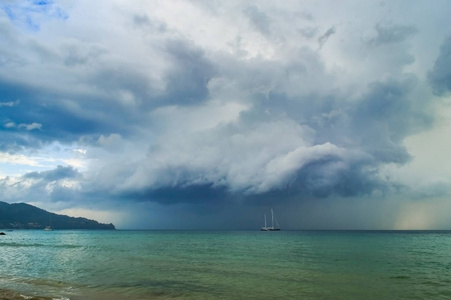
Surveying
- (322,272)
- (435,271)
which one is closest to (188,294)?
(322,272)

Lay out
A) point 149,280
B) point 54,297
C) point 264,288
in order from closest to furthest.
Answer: point 54,297 → point 264,288 → point 149,280

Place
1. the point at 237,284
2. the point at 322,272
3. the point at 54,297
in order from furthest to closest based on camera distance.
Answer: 1. the point at 322,272
2. the point at 237,284
3. the point at 54,297

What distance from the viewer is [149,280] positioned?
32906mm

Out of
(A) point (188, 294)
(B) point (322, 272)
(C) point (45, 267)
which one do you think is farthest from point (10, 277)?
(B) point (322, 272)

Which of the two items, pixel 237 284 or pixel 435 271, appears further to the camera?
pixel 435 271

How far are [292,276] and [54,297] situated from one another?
23.6 metres

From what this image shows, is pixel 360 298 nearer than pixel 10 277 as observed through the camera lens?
Yes

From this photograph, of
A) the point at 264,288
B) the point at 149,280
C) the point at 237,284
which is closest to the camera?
the point at 264,288

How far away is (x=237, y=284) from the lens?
30469 mm

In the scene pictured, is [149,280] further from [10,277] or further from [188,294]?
[10,277]

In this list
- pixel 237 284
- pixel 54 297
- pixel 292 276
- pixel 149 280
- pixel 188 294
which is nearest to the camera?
→ pixel 54 297

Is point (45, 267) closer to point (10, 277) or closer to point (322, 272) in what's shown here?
point (10, 277)

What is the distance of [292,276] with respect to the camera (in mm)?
35375

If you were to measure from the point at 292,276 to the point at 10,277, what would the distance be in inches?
1232
